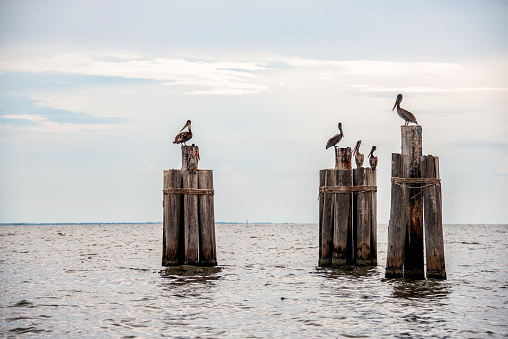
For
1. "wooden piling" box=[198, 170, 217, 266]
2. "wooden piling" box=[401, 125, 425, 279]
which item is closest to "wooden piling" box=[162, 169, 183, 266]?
"wooden piling" box=[198, 170, 217, 266]

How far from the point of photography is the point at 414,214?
44.2ft

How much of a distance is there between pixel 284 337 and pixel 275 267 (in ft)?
37.5

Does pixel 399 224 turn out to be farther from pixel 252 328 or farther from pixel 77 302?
pixel 77 302

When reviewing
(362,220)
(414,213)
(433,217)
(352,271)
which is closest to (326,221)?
(362,220)

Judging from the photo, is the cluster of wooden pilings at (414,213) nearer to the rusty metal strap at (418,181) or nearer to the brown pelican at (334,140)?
the rusty metal strap at (418,181)

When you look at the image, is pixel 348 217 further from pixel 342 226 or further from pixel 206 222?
pixel 206 222

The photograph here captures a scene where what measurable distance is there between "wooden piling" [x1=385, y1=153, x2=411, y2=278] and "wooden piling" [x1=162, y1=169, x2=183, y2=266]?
18.8 feet

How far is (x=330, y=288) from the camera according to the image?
15109mm

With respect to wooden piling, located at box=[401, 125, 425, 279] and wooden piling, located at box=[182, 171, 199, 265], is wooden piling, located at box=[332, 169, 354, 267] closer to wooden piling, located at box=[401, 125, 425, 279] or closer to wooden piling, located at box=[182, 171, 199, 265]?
wooden piling, located at box=[401, 125, 425, 279]

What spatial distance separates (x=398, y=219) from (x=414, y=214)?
0.36 metres

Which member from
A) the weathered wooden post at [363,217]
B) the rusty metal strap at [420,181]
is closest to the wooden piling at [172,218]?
the weathered wooden post at [363,217]

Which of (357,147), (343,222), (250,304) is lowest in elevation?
(250,304)

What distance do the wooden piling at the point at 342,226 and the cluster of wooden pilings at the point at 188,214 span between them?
10.9ft

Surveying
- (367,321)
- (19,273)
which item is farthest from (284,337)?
(19,273)
